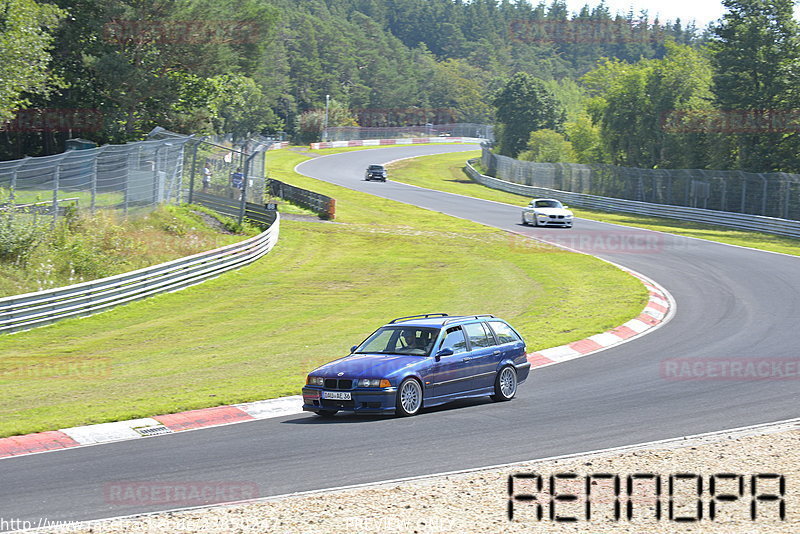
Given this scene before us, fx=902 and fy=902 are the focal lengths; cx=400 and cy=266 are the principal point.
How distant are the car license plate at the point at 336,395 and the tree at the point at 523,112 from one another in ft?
289

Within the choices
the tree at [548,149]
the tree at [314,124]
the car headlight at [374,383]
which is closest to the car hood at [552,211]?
the car headlight at [374,383]

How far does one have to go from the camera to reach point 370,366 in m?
12.3

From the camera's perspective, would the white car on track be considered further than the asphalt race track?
Yes

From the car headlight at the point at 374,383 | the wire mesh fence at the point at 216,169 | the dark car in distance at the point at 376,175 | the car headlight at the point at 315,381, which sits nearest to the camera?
the car headlight at the point at 374,383

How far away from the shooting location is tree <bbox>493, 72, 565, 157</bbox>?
98438 millimetres

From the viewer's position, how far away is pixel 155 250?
27.1m

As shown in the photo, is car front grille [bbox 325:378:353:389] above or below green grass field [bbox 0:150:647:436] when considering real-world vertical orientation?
above

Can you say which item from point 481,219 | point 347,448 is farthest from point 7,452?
point 481,219

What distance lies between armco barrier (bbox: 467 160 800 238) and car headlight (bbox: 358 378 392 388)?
33507 millimetres

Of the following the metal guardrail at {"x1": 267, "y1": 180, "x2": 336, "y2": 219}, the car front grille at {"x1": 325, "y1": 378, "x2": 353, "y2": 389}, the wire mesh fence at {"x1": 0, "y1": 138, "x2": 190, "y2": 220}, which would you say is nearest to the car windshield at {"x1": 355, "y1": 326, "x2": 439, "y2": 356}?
the car front grille at {"x1": 325, "y1": 378, "x2": 353, "y2": 389}

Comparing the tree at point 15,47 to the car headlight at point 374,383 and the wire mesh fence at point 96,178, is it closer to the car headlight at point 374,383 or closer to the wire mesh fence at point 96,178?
the wire mesh fence at point 96,178

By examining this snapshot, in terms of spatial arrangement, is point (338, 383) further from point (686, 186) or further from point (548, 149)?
point (548, 149)

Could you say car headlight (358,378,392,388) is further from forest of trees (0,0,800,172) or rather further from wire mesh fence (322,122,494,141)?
wire mesh fence (322,122,494,141)

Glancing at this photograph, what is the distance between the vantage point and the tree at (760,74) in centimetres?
5269
